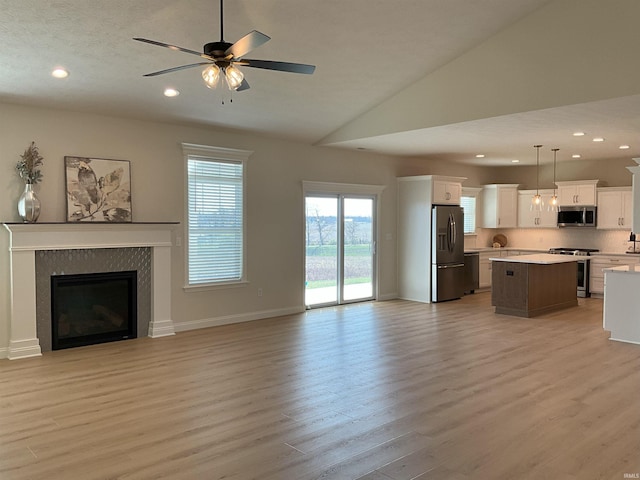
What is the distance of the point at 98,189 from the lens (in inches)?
244

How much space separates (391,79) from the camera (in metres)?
6.34

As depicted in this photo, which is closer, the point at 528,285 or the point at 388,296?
the point at 528,285

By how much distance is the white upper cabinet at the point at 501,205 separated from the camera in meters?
11.1

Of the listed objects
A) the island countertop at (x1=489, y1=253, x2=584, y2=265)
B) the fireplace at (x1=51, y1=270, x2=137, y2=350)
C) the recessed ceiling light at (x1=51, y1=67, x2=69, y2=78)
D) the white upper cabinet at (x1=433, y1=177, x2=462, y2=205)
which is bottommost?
the fireplace at (x1=51, y1=270, x2=137, y2=350)

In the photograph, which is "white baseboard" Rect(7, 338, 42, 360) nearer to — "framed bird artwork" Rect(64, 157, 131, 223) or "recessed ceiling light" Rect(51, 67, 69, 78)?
"framed bird artwork" Rect(64, 157, 131, 223)

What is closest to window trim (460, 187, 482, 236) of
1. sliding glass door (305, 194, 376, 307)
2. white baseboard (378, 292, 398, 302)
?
white baseboard (378, 292, 398, 302)

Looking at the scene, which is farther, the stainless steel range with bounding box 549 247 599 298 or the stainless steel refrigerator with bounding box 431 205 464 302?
the stainless steel range with bounding box 549 247 599 298

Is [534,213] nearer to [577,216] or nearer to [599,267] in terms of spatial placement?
[577,216]

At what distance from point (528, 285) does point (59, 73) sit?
6.67 meters

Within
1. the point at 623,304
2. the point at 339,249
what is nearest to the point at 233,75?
the point at 623,304

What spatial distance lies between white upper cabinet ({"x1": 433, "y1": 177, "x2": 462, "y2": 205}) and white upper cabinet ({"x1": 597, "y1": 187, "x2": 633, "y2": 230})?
8.96 ft

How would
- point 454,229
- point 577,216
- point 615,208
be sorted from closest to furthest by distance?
point 454,229 → point 615,208 → point 577,216

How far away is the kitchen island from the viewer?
7.89 meters

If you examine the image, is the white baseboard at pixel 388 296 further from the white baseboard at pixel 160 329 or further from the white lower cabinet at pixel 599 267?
the white baseboard at pixel 160 329
